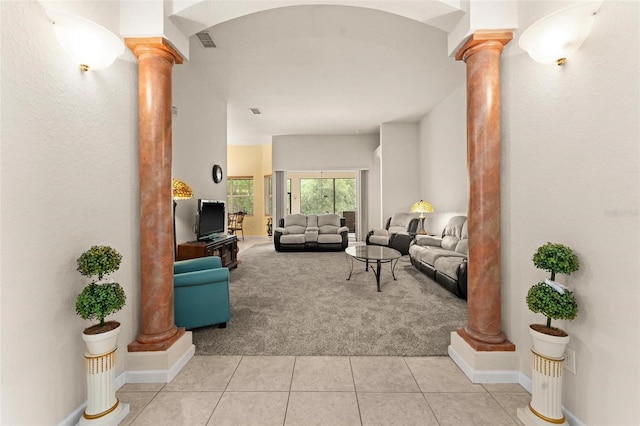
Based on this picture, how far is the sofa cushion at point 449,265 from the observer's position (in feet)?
11.5

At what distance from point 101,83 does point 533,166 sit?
9.22 ft

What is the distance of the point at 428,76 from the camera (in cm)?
469

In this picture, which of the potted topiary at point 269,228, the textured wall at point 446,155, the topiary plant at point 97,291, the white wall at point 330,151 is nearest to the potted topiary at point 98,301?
the topiary plant at point 97,291

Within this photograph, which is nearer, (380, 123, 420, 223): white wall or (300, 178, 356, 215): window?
(380, 123, 420, 223): white wall

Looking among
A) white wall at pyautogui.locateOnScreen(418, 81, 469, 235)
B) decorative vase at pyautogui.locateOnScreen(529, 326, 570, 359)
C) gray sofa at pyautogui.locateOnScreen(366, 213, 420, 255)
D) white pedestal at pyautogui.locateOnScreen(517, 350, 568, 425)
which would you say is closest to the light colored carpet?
white pedestal at pyautogui.locateOnScreen(517, 350, 568, 425)

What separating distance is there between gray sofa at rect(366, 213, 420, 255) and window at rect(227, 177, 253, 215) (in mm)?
5238

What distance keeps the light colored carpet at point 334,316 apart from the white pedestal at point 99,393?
792 millimetres

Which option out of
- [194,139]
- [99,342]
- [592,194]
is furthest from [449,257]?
[194,139]

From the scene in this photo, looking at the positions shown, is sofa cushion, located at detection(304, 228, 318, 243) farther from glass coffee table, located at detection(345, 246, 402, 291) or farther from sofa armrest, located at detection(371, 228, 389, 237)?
glass coffee table, located at detection(345, 246, 402, 291)

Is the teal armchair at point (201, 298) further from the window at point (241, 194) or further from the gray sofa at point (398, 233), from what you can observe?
the window at point (241, 194)

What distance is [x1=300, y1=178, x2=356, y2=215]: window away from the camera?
1100cm

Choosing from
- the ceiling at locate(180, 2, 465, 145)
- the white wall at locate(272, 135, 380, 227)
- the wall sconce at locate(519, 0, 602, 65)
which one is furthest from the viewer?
the white wall at locate(272, 135, 380, 227)

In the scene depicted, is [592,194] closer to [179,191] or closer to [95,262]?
[95,262]

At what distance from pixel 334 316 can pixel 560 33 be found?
9.12 feet
